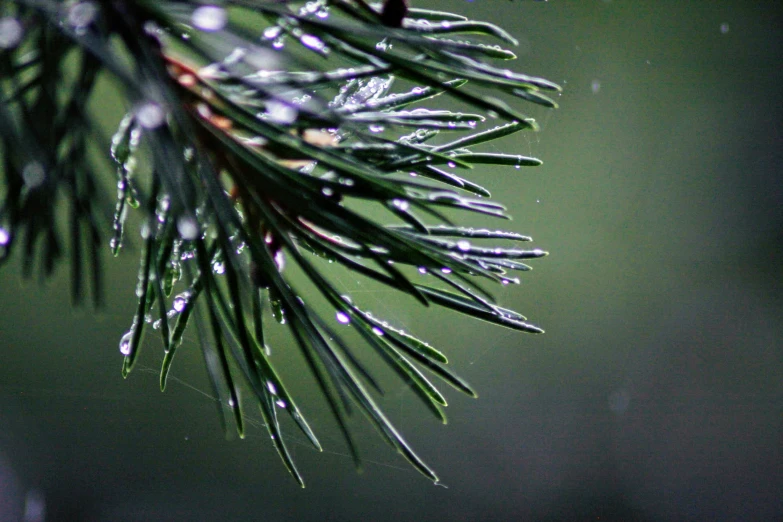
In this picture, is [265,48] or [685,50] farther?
[685,50]

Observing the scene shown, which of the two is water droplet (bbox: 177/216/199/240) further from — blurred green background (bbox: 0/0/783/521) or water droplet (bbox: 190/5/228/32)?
blurred green background (bbox: 0/0/783/521)

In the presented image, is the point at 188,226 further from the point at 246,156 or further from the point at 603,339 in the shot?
the point at 603,339

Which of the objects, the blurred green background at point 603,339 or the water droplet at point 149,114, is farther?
the blurred green background at point 603,339

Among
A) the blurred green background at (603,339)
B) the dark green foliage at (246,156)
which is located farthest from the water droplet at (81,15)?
the blurred green background at (603,339)

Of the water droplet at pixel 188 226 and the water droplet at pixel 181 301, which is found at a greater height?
the water droplet at pixel 188 226

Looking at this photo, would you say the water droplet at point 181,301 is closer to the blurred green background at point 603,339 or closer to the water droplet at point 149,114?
the water droplet at point 149,114

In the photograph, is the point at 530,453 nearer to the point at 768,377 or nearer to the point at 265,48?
the point at 768,377

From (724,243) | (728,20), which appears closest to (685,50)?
(728,20)

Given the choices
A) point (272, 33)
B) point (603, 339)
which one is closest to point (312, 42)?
point (272, 33)
